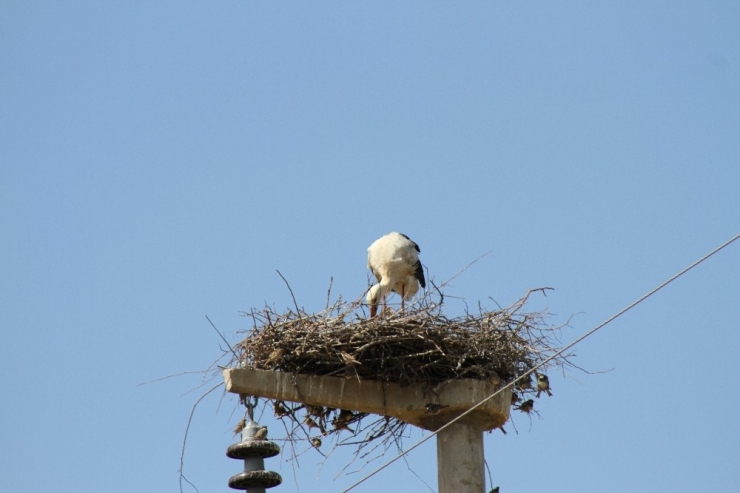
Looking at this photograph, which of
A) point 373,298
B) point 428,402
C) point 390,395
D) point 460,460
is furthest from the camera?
point 373,298

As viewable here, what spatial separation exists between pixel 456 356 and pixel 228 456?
1.79 meters

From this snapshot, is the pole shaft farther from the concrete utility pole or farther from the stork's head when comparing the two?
the stork's head

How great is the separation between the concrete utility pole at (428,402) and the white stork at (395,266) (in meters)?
3.48

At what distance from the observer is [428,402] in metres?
8.60

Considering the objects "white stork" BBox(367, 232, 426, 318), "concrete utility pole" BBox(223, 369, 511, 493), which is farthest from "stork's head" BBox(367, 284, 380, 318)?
"concrete utility pole" BBox(223, 369, 511, 493)

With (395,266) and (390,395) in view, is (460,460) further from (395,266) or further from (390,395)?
(395,266)

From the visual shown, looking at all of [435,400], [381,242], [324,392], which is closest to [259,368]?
[324,392]

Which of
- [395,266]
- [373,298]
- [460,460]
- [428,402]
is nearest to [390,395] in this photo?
[428,402]

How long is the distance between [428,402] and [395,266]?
12.9 feet

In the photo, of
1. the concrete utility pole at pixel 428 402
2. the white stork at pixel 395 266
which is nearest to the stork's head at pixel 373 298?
the white stork at pixel 395 266

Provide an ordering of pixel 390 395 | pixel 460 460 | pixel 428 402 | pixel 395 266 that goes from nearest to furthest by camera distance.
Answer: pixel 460 460
pixel 428 402
pixel 390 395
pixel 395 266

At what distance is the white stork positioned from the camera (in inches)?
490

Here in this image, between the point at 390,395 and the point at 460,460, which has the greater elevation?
Result: the point at 390,395

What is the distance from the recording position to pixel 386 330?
8.68 metres
